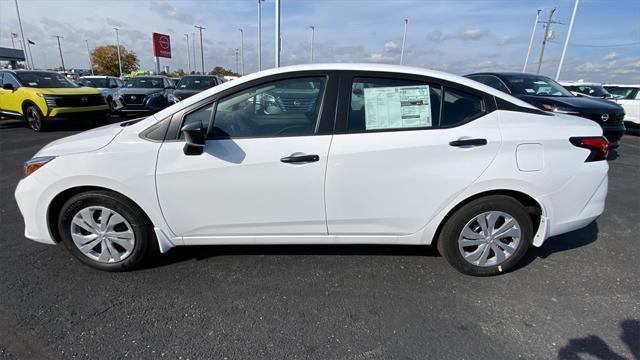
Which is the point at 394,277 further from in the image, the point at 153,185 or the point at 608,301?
the point at 153,185

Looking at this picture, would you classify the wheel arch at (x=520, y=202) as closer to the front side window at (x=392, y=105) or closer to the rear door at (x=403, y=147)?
the rear door at (x=403, y=147)

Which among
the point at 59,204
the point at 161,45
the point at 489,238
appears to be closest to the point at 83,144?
the point at 59,204

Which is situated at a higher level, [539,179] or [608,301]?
[539,179]

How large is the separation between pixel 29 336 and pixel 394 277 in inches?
97.2

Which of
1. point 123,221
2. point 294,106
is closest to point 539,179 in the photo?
point 294,106

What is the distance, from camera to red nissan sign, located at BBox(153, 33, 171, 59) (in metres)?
33.9

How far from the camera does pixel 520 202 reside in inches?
99.1

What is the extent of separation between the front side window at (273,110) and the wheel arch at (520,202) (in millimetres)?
1254

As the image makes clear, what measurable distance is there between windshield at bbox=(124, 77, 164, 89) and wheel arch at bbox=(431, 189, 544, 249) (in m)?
13.2

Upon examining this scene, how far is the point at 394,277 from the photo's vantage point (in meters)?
2.61

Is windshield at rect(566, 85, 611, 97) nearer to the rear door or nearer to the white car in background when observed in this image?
the white car in background

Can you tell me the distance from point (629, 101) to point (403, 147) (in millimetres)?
13338

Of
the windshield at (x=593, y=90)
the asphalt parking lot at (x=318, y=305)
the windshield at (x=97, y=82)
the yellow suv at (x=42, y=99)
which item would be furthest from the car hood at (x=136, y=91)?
the windshield at (x=593, y=90)

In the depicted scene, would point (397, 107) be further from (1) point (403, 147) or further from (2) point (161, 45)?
(2) point (161, 45)
